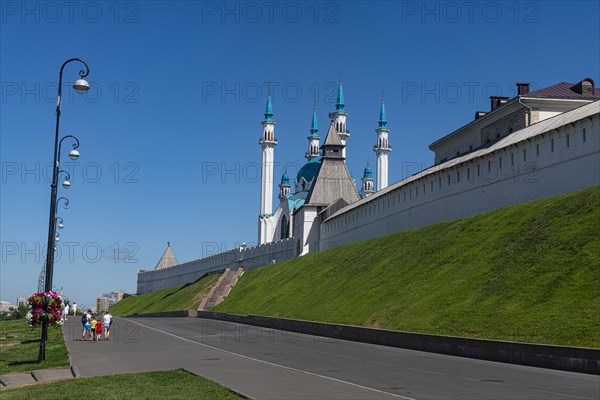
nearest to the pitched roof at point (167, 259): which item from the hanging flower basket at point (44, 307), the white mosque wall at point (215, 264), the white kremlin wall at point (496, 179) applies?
the white mosque wall at point (215, 264)

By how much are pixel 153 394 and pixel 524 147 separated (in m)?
28.6

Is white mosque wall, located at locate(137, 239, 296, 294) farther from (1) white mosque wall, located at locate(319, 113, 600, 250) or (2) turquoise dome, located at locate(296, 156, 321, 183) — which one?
(1) white mosque wall, located at locate(319, 113, 600, 250)

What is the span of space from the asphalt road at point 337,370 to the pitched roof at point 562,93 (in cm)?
3423

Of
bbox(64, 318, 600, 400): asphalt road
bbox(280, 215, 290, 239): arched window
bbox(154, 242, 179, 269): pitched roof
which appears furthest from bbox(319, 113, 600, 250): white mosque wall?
bbox(154, 242, 179, 269): pitched roof

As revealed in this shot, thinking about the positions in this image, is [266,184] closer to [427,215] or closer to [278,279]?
[278,279]

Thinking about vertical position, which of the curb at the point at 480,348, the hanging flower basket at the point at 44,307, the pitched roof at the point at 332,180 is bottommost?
the curb at the point at 480,348

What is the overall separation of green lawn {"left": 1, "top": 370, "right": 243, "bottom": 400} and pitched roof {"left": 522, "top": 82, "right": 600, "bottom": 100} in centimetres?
4593

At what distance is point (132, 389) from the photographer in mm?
14164

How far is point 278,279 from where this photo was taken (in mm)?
63969

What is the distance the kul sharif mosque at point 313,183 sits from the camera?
77.2m

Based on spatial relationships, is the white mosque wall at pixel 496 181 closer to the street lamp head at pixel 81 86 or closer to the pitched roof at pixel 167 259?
the street lamp head at pixel 81 86

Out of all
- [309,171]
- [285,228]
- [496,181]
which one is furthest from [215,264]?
[496,181]

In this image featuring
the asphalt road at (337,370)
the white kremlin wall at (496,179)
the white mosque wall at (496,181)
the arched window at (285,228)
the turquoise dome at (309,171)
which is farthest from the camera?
the turquoise dome at (309,171)

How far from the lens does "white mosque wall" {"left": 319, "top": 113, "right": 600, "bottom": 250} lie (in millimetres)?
33531
